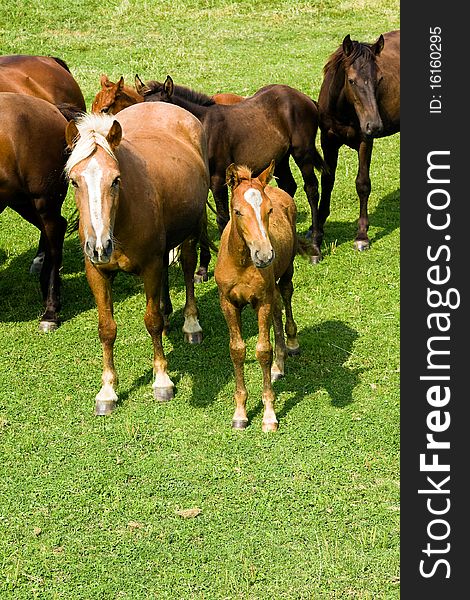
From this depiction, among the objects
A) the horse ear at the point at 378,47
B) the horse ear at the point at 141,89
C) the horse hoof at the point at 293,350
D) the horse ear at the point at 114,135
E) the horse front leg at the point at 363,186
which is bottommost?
the horse hoof at the point at 293,350

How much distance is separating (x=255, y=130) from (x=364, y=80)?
1.36m

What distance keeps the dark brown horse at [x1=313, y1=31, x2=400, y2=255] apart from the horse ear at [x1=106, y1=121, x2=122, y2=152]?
13.7 feet

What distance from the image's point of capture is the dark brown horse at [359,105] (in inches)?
388

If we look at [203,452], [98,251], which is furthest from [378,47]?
[203,452]

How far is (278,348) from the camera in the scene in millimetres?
7492

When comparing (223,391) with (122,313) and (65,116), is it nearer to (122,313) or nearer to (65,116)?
(122,313)

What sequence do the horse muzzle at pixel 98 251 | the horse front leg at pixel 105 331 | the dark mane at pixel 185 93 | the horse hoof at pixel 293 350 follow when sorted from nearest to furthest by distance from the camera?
the horse muzzle at pixel 98 251 < the horse front leg at pixel 105 331 < the horse hoof at pixel 293 350 < the dark mane at pixel 185 93

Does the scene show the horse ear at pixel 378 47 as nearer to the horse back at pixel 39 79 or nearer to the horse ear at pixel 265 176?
the horse back at pixel 39 79

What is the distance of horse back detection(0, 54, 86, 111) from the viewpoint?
10.8 meters

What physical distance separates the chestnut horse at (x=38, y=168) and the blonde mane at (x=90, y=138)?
1.90 metres

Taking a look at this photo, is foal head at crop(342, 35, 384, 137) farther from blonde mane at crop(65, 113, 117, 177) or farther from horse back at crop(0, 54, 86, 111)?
blonde mane at crop(65, 113, 117, 177)

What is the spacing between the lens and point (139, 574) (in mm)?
5258

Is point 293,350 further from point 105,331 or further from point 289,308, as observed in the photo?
point 105,331

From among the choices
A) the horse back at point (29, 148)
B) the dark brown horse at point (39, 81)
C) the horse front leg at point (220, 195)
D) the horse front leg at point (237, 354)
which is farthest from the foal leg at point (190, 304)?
the dark brown horse at point (39, 81)
